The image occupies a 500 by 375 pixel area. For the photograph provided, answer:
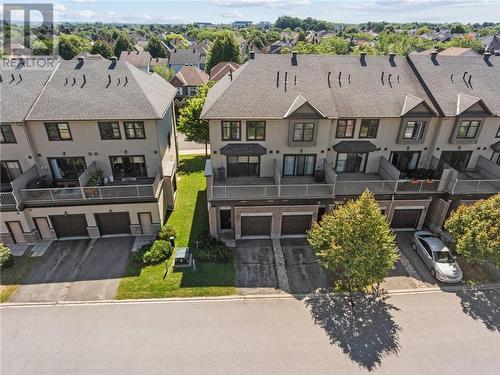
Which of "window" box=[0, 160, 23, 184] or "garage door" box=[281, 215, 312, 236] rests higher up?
"window" box=[0, 160, 23, 184]

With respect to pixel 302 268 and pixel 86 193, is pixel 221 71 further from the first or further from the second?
pixel 302 268

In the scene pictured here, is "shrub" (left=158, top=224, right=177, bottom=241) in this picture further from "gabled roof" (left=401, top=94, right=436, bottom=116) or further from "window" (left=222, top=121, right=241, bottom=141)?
"gabled roof" (left=401, top=94, right=436, bottom=116)

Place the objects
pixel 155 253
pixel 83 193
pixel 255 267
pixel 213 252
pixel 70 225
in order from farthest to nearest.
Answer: pixel 70 225, pixel 83 193, pixel 213 252, pixel 155 253, pixel 255 267

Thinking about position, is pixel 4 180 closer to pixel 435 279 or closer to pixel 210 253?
pixel 210 253

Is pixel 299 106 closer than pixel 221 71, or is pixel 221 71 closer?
pixel 299 106

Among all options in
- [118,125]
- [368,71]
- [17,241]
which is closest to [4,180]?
[17,241]

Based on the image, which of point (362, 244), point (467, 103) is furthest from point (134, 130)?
point (467, 103)

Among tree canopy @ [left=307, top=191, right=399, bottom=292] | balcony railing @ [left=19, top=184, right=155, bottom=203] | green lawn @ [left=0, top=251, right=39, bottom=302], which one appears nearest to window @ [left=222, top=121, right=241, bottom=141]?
balcony railing @ [left=19, top=184, right=155, bottom=203]
